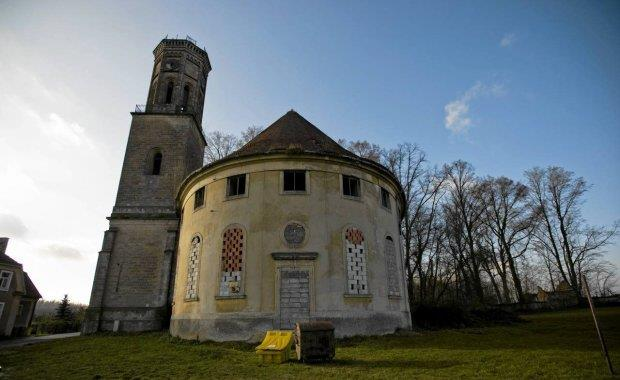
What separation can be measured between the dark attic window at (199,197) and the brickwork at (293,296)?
6.08 m

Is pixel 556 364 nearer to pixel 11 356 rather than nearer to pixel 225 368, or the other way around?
pixel 225 368

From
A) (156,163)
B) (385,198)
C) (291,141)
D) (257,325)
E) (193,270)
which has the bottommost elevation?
(257,325)

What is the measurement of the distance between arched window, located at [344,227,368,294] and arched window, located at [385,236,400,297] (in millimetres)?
1813

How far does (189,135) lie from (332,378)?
23.4 m

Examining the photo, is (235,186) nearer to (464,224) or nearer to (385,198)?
(385,198)

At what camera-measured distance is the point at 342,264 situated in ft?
46.3

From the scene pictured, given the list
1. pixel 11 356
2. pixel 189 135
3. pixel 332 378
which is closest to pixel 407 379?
pixel 332 378

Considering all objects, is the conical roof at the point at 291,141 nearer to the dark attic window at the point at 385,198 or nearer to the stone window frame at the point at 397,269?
the dark attic window at the point at 385,198

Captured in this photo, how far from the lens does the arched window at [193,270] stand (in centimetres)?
1525

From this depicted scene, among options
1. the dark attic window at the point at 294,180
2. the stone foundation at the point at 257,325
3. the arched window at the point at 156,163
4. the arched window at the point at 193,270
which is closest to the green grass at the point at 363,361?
the stone foundation at the point at 257,325

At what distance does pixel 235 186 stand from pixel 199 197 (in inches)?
107

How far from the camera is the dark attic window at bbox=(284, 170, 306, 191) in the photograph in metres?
15.2

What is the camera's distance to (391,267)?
16234 millimetres

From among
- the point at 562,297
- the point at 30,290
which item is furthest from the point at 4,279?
the point at 562,297
